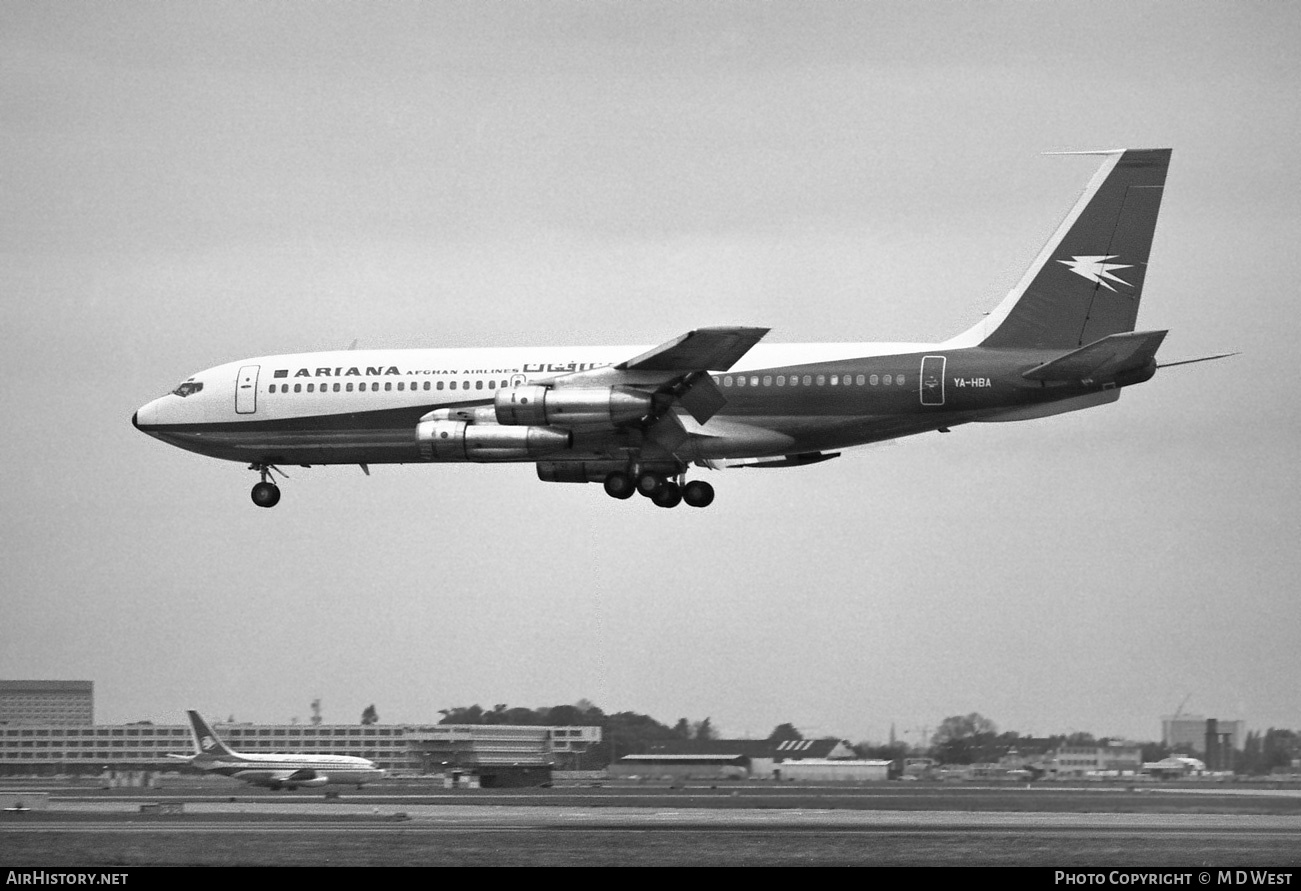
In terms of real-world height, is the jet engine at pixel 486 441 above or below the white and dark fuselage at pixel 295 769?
above

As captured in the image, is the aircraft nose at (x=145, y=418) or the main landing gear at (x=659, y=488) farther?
the aircraft nose at (x=145, y=418)

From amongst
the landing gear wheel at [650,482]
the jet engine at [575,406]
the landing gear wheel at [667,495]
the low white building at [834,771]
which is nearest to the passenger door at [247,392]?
the jet engine at [575,406]

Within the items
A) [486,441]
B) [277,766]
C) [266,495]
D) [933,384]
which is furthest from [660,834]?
[277,766]

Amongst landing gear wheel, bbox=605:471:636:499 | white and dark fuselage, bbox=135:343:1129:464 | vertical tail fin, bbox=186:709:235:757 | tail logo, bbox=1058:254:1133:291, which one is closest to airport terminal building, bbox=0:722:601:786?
vertical tail fin, bbox=186:709:235:757

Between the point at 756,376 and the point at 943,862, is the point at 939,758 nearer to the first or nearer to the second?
the point at 756,376

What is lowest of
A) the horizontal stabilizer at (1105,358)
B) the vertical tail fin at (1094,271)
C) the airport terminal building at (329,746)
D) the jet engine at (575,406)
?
the airport terminal building at (329,746)

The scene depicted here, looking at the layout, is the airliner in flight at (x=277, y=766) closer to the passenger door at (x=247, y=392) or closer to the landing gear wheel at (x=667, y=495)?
the passenger door at (x=247, y=392)
